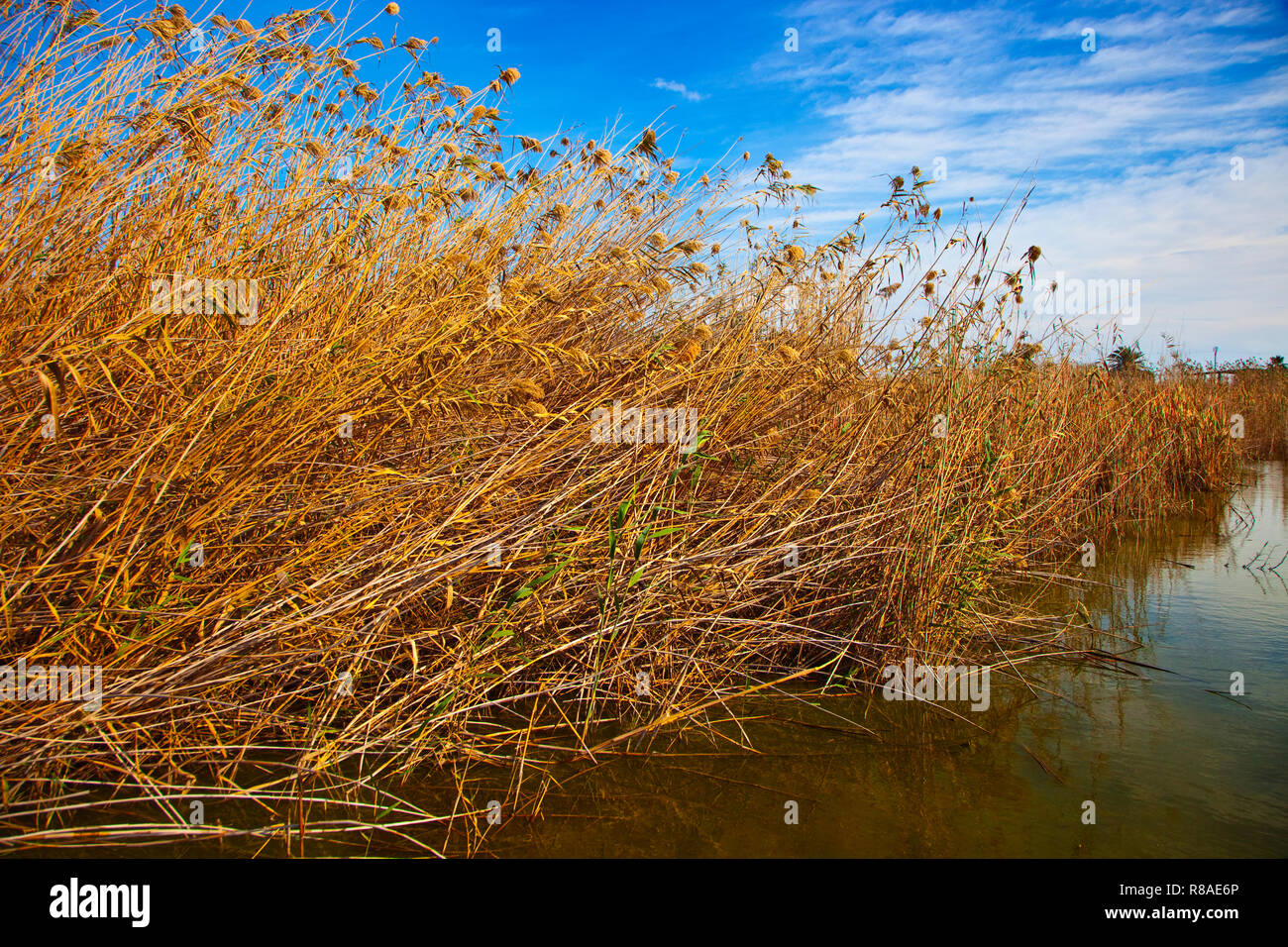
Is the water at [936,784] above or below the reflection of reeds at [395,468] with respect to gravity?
below

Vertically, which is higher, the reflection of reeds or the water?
the reflection of reeds

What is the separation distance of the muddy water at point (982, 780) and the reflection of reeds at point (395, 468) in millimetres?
238

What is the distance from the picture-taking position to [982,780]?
2.34m

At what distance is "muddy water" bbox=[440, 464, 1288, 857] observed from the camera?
2016 mm

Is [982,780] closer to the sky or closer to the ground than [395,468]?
closer to the ground

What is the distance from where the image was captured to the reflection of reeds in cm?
207

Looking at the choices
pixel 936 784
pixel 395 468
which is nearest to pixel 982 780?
pixel 936 784

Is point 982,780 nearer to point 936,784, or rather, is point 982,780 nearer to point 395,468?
point 936,784

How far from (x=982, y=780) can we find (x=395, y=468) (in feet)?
6.96

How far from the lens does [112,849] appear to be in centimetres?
183

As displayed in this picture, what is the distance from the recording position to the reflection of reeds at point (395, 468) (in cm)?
207

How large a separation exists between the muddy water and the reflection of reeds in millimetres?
238

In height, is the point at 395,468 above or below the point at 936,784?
above

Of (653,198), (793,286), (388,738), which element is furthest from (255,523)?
(793,286)
